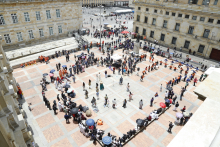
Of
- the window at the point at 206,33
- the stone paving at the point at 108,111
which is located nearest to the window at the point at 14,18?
the stone paving at the point at 108,111

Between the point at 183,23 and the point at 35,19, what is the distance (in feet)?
114

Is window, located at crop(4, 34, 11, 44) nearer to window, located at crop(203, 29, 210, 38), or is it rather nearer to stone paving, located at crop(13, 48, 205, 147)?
stone paving, located at crop(13, 48, 205, 147)

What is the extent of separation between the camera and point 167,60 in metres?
32.3

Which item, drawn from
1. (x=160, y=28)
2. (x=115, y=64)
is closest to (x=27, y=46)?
(x=115, y=64)

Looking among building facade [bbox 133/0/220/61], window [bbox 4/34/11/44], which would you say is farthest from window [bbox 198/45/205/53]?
window [bbox 4/34/11/44]

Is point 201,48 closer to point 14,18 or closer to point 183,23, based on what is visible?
point 183,23

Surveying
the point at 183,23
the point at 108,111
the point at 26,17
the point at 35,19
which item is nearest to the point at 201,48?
the point at 183,23

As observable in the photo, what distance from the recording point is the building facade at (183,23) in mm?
30219

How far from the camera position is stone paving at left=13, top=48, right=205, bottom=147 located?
15.1m

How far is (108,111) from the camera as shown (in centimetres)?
1852

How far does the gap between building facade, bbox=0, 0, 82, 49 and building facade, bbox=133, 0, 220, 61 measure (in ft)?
65.1

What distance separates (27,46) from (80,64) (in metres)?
15.3

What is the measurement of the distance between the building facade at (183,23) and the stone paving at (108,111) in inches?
360

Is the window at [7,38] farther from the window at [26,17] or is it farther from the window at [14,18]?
the window at [26,17]
